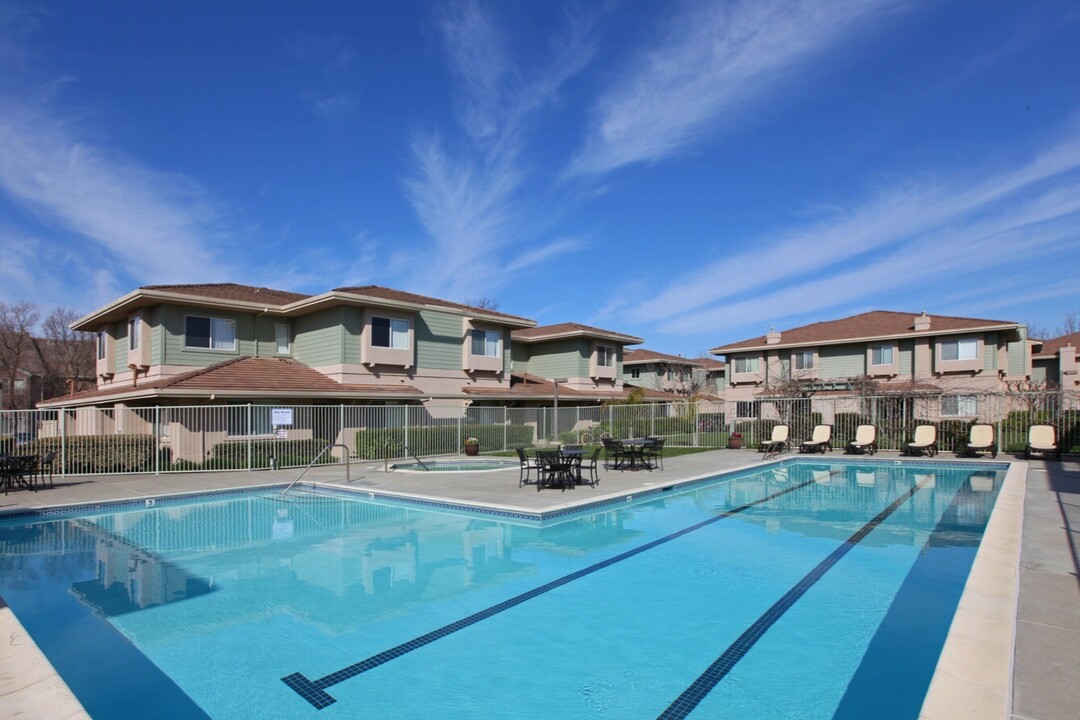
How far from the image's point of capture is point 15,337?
1832 inches

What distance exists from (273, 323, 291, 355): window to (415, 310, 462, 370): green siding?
5.65m

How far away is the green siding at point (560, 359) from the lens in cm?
3419

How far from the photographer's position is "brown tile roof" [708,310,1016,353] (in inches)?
1267

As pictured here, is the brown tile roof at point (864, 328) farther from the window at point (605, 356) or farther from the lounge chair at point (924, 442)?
the lounge chair at point (924, 442)

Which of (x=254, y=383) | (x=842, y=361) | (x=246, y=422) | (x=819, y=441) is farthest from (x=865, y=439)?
(x=254, y=383)

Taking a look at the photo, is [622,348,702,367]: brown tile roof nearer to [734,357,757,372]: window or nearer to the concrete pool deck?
[734,357,757,372]: window

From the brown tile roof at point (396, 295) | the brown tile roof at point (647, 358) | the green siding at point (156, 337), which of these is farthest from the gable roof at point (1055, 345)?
the green siding at point (156, 337)

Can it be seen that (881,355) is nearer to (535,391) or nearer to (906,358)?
(906,358)

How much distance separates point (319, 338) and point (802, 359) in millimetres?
29516

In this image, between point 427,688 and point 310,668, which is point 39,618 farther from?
point 427,688

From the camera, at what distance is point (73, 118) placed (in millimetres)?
16922

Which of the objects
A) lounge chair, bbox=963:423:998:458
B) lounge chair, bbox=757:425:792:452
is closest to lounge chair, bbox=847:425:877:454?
lounge chair, bbox=757:425:792:452

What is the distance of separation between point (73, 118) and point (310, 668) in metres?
19.2

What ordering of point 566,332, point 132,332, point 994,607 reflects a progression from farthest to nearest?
1. point 566,332
2. point 132,332
3. point 994,607
